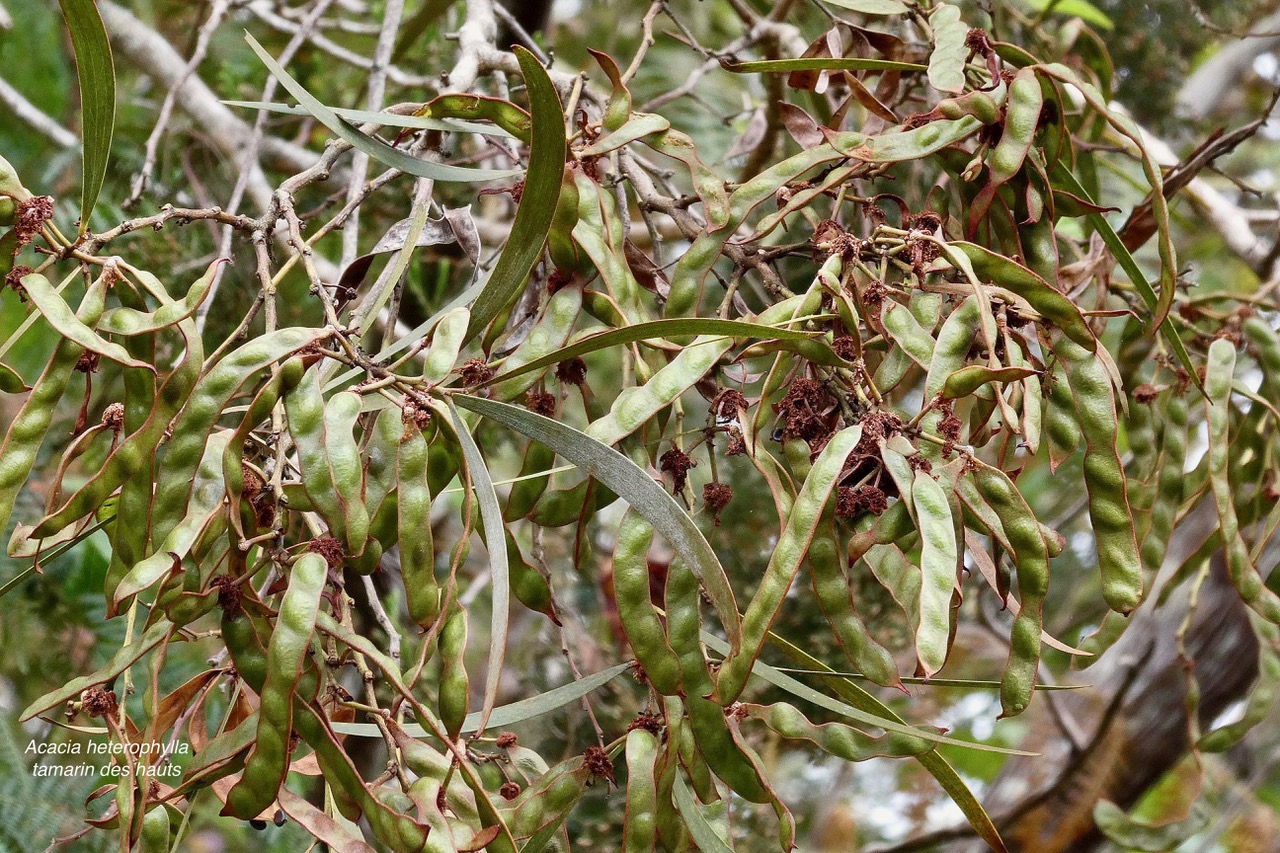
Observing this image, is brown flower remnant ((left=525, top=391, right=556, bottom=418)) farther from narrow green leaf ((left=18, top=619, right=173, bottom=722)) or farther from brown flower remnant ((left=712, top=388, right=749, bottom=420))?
narrow green leaf ((left=18, top=619, right=173, bottom=722))

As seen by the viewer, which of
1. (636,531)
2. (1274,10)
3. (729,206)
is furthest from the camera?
(1274,10)

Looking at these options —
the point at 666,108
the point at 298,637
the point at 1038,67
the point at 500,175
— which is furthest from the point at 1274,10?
the point at 298,637

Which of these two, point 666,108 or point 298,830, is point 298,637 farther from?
point 666,108

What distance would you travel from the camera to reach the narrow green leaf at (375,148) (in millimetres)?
804

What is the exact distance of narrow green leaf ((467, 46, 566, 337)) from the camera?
68 centimetres

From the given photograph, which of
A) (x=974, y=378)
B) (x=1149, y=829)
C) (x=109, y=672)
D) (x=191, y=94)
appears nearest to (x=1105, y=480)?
(x=974, y=378)

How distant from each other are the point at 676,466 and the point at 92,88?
0.47 meters

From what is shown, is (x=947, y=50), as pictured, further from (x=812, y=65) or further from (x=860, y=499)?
(x=860, y=499)

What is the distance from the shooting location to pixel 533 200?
0.73m

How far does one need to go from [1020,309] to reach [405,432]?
1.36ft

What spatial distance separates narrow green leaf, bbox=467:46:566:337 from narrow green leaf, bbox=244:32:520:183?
3.0 inches

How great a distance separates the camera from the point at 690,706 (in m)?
0.75

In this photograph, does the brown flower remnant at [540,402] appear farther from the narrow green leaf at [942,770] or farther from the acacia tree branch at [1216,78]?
the acacia tree branch at [1216,78]

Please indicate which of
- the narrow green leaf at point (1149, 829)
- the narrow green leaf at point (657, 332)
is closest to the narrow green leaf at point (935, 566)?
the narrow green leaf at point (657, 332)
